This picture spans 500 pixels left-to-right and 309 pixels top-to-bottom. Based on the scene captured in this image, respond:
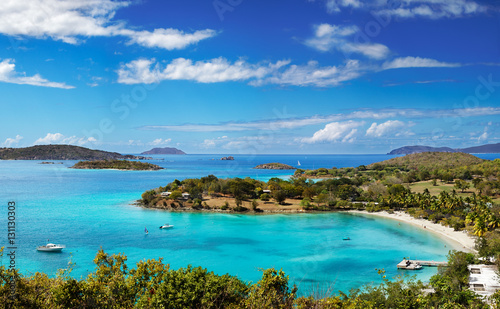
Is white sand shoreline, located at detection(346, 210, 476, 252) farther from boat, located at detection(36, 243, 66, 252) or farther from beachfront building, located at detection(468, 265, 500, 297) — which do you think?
boat, located at detection(36, 243, 66, 252)

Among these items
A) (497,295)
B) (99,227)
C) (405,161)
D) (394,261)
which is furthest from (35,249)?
(405,161)

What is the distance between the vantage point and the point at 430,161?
5965 inches

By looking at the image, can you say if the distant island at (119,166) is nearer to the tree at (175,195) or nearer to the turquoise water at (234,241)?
the turquoise water at (234,241)

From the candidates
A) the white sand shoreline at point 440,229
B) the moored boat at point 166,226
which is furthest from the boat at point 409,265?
the moored boat at point 166,226

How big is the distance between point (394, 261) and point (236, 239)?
841 inches

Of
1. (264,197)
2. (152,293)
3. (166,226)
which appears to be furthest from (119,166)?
(152,293)

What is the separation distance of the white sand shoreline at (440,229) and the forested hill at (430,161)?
83696 millimetres

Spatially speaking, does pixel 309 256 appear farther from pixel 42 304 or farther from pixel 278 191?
pixel 278 191

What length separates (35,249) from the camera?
40531 mm

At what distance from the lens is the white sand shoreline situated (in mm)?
42241

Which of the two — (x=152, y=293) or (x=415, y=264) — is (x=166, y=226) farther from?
(x=152, y=293)

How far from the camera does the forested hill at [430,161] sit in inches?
5488

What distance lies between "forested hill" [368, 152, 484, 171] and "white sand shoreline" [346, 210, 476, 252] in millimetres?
83696

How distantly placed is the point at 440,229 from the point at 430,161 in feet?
374
